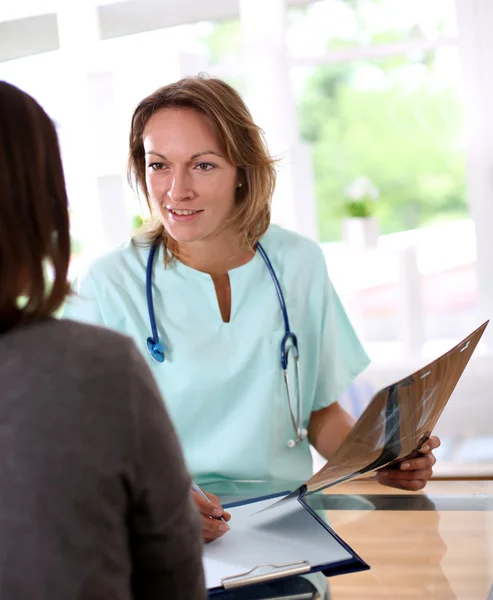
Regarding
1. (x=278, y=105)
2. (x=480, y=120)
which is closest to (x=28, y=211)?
(x=480, y=120)

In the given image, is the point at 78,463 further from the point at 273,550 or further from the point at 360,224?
the point at 360,224

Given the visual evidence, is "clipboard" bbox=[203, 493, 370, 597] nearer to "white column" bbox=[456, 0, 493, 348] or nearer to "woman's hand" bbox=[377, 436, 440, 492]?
"woman's hand" bbox=[377, 436, 440, 492]

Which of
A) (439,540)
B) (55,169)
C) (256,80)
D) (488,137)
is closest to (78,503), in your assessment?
(55,169)

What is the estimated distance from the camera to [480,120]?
2.87m

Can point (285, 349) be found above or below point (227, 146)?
below

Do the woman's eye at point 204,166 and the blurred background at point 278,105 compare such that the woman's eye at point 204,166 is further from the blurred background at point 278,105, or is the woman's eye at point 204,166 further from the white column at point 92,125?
the white column at point 92,125

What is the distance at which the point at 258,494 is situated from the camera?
120 centimetres

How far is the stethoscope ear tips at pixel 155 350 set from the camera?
139 centimetres

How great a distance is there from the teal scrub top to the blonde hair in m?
0.04

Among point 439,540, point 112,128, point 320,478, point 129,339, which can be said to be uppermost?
point 112,128

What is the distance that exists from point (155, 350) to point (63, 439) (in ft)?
2.75

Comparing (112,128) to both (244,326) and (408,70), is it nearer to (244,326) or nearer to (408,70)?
(244,326)

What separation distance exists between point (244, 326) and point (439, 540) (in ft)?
1.84

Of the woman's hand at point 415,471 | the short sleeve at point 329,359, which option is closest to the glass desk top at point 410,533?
the woman's hand at point 415,471
